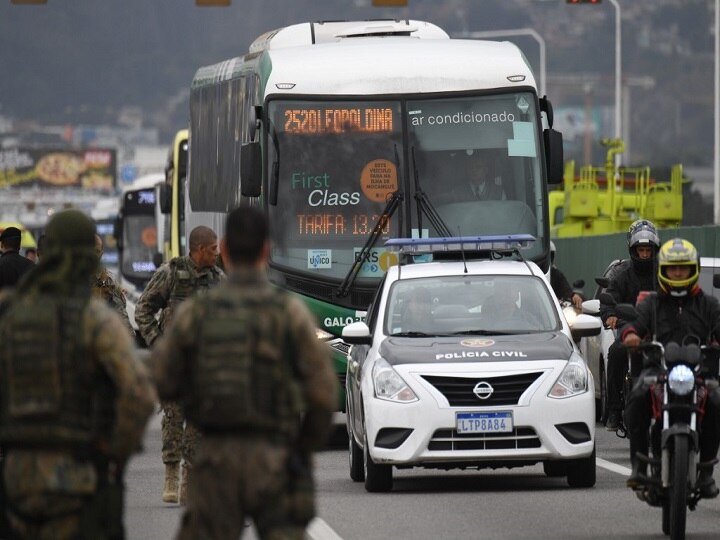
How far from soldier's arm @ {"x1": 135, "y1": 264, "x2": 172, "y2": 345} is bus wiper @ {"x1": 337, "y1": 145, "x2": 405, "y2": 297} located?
20.9ft

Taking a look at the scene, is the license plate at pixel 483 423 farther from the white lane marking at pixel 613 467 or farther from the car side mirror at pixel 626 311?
the car side mirror at pixel 626 311

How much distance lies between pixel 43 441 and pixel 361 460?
28.6 ft

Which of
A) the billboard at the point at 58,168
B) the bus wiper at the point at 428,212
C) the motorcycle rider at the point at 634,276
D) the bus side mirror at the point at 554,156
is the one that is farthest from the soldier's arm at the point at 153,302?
the billboard at the point at 58,168

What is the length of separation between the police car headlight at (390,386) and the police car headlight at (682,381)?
3173mm

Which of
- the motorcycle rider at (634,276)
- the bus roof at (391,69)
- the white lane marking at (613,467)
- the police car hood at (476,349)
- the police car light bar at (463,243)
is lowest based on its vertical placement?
the white lane marking at (613,467)

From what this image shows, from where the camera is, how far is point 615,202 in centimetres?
3953

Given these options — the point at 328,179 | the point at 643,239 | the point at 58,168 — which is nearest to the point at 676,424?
the point at 643,239

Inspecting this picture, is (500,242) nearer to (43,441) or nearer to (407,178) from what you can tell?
(407,178)

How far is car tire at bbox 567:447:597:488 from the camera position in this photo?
578 inches

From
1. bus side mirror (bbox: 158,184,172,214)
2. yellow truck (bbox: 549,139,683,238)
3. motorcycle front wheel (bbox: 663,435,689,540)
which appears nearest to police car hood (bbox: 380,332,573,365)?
→ motorcycle front wheel (bbox: 663,435,689,540)

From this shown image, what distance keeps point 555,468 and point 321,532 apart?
3443 millimetres

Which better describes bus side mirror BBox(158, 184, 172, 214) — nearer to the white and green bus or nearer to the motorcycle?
the white and green bus

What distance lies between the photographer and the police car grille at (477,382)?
1423cm

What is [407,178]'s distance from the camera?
20516 mm
